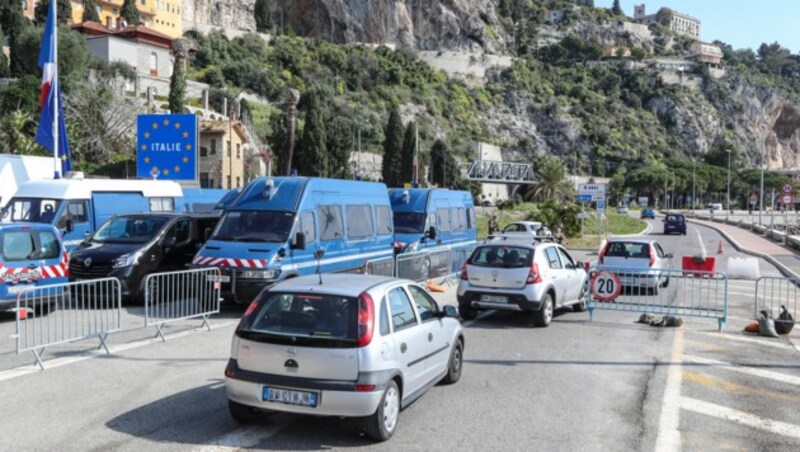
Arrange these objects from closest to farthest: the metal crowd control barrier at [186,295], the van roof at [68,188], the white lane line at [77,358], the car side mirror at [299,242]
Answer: the white lane line at [77,358], the metal crowd control barrier at [186,295], the car side mirror at [299,242], the van roof at [68,188]

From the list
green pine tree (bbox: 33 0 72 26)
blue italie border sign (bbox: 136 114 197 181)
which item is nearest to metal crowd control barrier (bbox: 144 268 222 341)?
blue italie border sign (bbox: 136 114 197 181)

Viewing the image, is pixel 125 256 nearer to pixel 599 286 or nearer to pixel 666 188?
pixel 599 286

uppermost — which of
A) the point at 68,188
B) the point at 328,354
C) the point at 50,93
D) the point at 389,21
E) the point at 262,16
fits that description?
the point at 389,21

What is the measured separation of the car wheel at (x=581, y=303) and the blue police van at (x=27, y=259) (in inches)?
398

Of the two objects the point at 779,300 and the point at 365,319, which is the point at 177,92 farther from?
the point at 365,319

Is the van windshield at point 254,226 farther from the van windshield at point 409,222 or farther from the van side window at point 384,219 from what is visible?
the van windshield at point 409,222

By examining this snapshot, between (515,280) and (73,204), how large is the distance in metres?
10.8

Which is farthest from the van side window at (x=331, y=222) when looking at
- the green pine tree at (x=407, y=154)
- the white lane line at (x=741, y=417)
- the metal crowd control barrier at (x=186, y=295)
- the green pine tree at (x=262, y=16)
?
the green pine tree at (x=262, y=16)

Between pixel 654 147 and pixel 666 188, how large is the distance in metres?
43.6

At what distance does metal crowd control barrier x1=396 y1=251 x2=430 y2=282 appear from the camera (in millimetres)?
17383

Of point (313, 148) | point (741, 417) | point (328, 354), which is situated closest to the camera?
point (328, 354)

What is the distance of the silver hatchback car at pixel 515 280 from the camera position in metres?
12.9

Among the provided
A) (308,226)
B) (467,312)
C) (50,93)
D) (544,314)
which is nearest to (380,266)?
(308,226)

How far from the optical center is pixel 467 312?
45.2ft
